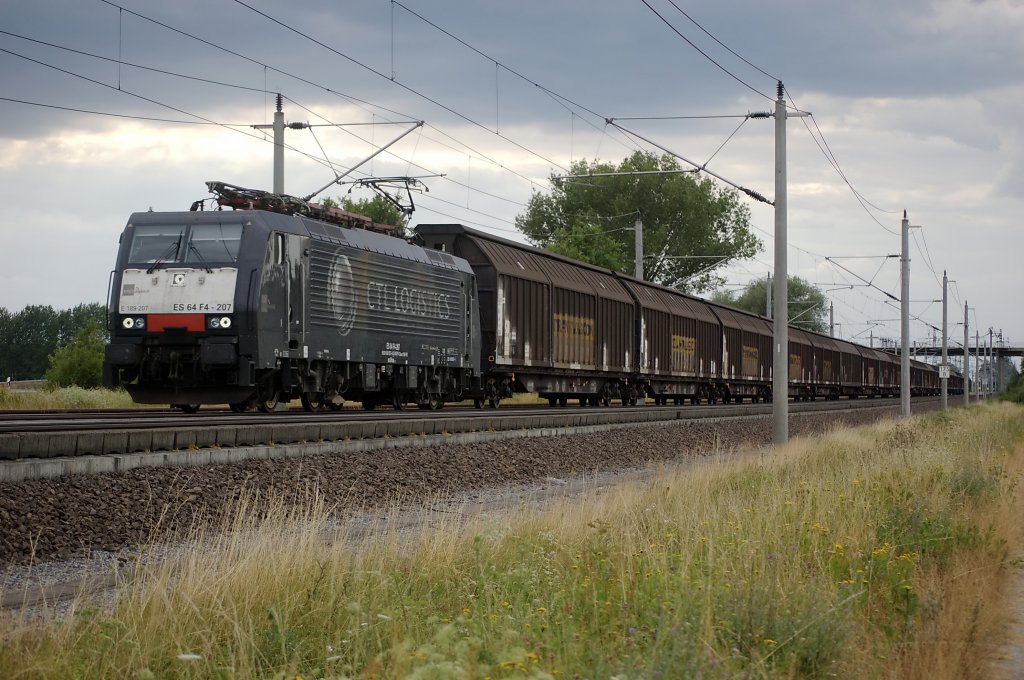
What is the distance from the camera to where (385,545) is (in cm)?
816

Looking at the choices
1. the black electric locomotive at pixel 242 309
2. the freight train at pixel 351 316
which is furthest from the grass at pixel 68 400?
the black electric locomotive at pixel 242 309

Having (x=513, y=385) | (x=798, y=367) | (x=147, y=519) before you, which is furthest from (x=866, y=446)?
(x=798, y=367)

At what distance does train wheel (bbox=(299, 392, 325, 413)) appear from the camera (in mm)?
21672

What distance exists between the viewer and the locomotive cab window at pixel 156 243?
1930cm

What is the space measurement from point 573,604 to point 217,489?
5.87 metres

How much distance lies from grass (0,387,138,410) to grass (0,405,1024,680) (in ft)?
59.7

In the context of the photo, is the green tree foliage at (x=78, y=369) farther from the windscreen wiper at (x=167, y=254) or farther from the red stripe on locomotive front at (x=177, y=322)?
the red stripe on locomotive front at (x=177, y=322)

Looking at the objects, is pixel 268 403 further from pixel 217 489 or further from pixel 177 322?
pixel 217 489

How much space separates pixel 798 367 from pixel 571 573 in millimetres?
49182

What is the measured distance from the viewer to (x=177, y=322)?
1884 cm

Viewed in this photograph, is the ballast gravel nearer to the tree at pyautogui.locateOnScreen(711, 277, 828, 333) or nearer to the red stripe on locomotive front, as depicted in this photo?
the red stripe on locomotive front

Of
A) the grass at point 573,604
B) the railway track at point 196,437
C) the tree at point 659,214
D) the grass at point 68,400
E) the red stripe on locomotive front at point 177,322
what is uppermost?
the tree at point 659,214

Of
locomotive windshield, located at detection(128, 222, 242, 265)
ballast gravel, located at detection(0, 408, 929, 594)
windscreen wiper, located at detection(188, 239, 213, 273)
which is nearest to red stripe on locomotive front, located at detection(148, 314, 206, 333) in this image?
windscreen wiper, located at detection(188, 239, 213, 273)

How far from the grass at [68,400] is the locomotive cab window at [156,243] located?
25.2 feet
